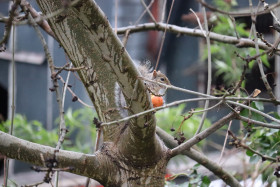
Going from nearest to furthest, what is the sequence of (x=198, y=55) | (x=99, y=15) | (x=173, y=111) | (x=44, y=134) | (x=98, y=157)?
(x=99, y=15)
(x=98, y=157)
(x=44, y=134)
(x=173, y=111)
(x=198, y=55)

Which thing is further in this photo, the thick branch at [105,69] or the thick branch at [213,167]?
the thick branch at [213,167]

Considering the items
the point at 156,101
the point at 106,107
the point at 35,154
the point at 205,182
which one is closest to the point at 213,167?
the point at 205,182

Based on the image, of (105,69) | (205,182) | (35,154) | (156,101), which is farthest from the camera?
(156,101)

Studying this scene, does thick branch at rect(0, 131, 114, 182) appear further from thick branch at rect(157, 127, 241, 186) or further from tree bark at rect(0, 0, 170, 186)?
thick branch at rect(157, 127, 241, 186)

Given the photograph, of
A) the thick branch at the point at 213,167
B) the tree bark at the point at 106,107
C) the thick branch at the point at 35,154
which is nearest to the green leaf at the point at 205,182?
the thick branch at the point at 213,167

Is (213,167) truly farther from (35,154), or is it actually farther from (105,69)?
(35,154)

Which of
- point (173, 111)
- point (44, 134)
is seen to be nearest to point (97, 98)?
point (44, 134)

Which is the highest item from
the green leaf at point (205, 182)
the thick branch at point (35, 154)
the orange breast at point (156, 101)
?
the orange breast at point (156, 101)

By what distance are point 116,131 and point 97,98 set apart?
0.11 meters

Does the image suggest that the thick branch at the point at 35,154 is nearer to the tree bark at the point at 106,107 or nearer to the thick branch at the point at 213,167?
the tree bark at the point at 106,107

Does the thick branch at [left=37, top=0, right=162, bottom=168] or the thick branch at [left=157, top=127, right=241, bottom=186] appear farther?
the thick branch at [left=157, top=127, right=241, bottom=186]

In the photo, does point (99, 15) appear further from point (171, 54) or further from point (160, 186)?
point (171, 54)

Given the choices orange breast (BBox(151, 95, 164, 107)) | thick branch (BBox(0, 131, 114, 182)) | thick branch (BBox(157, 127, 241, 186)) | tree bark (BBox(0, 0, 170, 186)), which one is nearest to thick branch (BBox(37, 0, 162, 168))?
tree bark (BBox(0, 0, 170, 186))

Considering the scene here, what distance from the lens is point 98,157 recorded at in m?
1.03
